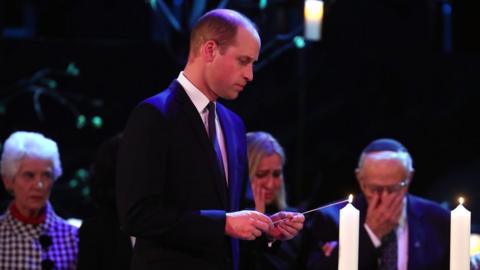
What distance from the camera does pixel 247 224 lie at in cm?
223

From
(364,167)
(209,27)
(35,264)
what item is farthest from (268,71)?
(209,27)

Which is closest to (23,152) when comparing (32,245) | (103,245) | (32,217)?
(32,217)

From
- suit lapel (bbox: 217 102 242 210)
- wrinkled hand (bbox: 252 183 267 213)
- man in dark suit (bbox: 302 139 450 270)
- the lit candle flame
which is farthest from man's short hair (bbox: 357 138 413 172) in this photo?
the lit candle flame

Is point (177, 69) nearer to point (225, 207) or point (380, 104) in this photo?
point (380, 104)

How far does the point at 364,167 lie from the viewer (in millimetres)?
3561

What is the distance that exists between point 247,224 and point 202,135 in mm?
290

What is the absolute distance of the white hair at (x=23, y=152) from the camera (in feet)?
11.1

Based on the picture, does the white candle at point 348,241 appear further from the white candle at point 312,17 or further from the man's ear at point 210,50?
the white candle at point 312,17

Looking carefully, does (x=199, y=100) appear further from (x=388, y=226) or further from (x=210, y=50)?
(x=388, y=226)

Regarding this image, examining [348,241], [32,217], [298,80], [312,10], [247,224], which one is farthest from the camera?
[298,80]

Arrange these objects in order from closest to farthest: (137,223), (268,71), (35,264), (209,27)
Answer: (137,223) < (209,27) < (35,264) < (268,71)

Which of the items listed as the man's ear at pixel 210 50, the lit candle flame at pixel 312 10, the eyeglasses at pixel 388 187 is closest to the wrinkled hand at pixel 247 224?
the man's ear at pixel 210 50

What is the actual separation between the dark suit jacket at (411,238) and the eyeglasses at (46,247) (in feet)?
3.23

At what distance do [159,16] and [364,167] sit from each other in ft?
8.16
